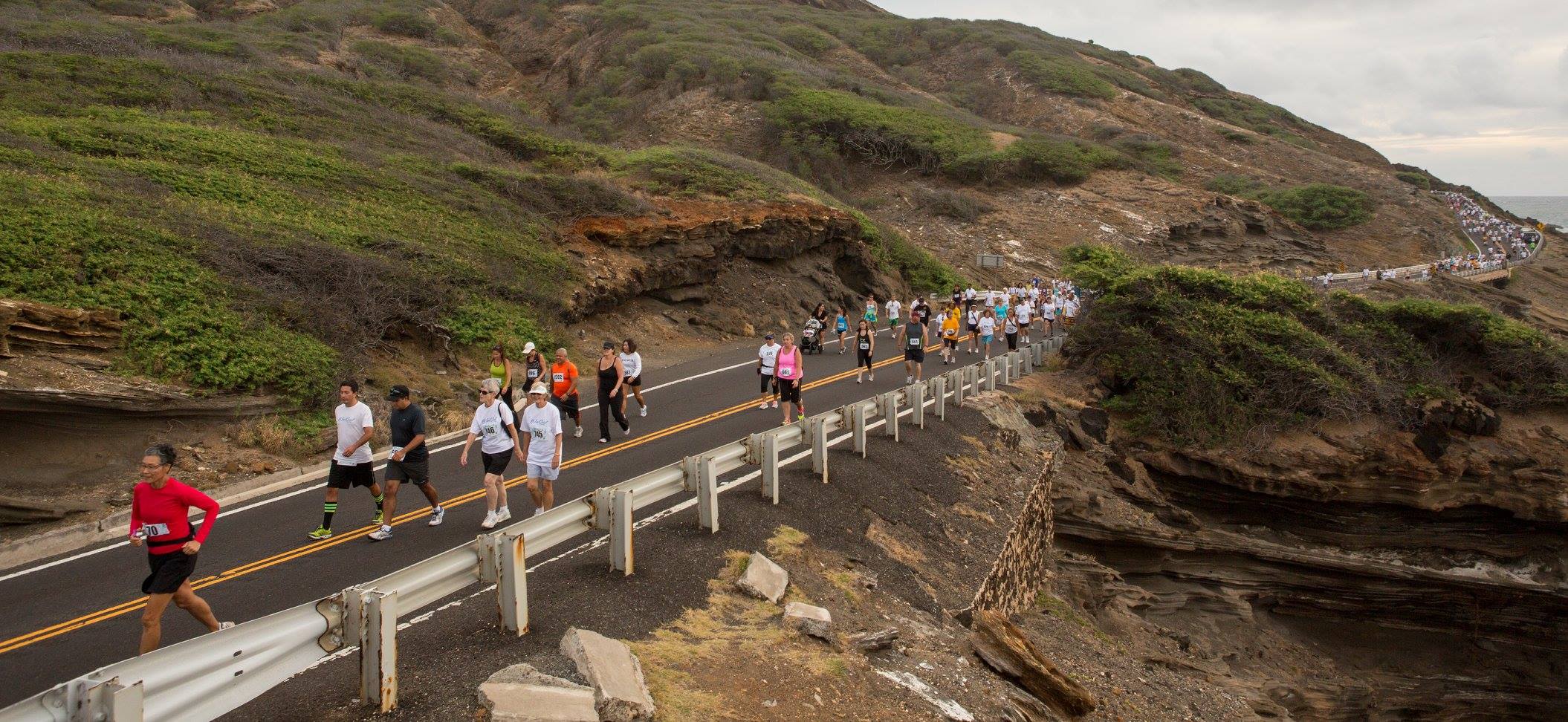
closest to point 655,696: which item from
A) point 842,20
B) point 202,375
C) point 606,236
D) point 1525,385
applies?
point 202,375

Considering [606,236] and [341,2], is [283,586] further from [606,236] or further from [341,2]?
[341,2]

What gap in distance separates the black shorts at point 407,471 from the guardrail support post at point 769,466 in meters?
3.55

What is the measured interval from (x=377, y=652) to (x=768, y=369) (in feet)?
39.7

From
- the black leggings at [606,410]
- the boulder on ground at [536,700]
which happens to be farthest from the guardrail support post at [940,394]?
the boulder on ground at [536,700]

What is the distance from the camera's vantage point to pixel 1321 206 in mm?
57031

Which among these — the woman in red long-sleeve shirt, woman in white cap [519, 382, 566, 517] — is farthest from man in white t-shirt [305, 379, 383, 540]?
the woman in red long-sleeve shirt

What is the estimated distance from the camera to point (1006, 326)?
83.5 feet

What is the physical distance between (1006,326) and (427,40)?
50.3 m

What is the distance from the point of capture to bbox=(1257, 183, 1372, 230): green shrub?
5697cm

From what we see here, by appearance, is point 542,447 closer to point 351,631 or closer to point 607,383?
point 351,631

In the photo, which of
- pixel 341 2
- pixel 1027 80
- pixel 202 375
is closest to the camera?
pixel 202 375

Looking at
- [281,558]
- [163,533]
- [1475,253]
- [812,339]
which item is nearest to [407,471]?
[281,558]

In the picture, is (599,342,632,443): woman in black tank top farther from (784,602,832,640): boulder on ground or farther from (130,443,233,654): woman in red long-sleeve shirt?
(130,443,233,654): woman in red long-sleeve shirt

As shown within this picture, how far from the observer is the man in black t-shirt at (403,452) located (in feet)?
31.4
